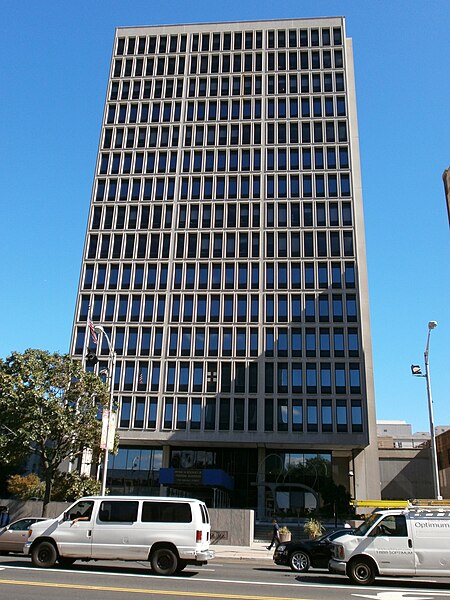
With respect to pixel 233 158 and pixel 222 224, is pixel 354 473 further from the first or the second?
pixel 233 158

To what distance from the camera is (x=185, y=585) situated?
1303cm

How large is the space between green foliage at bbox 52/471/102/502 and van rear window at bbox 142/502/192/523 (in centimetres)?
1811

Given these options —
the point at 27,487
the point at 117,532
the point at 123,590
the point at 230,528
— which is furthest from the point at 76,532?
the point at 27,487

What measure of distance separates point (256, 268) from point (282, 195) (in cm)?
965

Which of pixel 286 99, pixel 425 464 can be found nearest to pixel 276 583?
pixel 425 464

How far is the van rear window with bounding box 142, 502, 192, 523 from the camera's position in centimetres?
1547

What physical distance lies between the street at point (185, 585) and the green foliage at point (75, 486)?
1613 centimetres

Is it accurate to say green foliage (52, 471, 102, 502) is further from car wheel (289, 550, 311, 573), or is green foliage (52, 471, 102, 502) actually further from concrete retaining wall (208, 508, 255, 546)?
car wheel (289, 550, 311, 573)

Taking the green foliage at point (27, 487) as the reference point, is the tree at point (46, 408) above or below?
above

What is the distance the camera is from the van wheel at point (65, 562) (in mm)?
15903

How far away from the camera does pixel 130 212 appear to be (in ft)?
212

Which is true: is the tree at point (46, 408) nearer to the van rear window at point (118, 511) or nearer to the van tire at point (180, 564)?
the van rear window at point (118, 511)

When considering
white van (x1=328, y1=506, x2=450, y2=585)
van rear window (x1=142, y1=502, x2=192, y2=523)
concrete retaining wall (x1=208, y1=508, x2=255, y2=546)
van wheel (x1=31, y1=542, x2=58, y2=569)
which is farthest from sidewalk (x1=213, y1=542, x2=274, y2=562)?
white van (x1=328, y1=506, x2=450, y2=585)

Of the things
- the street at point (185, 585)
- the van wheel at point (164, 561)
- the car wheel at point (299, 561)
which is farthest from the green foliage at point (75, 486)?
the van wheel at point (164, 561)
